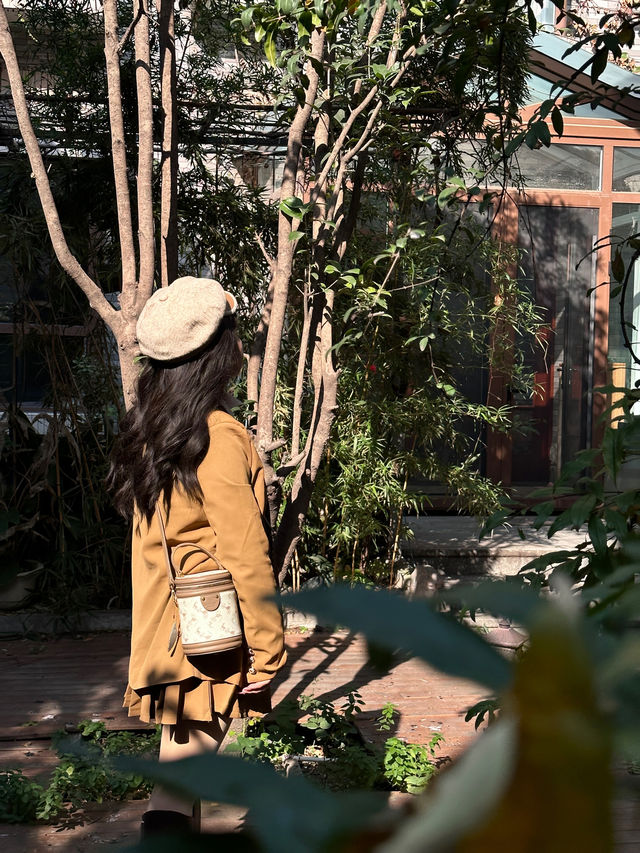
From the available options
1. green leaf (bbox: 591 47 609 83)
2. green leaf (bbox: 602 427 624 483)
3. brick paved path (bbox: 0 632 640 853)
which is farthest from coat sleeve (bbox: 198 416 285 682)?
green leaf (bbox: 591 47 609 83)

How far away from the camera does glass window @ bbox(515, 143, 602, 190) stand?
796 centimetres

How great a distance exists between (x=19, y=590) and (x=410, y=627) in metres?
5.60

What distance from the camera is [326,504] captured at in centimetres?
563

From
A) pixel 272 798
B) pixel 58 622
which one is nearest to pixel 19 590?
pixel 58 622

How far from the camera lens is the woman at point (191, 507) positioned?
95.0 inches

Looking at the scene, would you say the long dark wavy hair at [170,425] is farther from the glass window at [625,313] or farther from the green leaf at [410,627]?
the glass window at [625,313]

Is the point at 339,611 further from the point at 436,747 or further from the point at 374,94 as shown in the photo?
the point at 436,747

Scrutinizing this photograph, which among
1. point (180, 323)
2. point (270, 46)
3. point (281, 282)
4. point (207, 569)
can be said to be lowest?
point (207, 569)

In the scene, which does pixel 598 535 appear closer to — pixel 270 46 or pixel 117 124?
pixel 270 46

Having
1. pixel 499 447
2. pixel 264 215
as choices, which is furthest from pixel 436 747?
pixel 499 447

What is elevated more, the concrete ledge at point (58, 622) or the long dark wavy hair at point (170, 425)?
the long dark wavy hair at point (170, 425)

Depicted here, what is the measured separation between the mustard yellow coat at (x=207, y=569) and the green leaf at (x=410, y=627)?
6.87ft

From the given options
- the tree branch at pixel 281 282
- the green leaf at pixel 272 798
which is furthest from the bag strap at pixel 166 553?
the green leaf at pixel 272 798

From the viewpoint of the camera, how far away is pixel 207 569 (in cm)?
246
